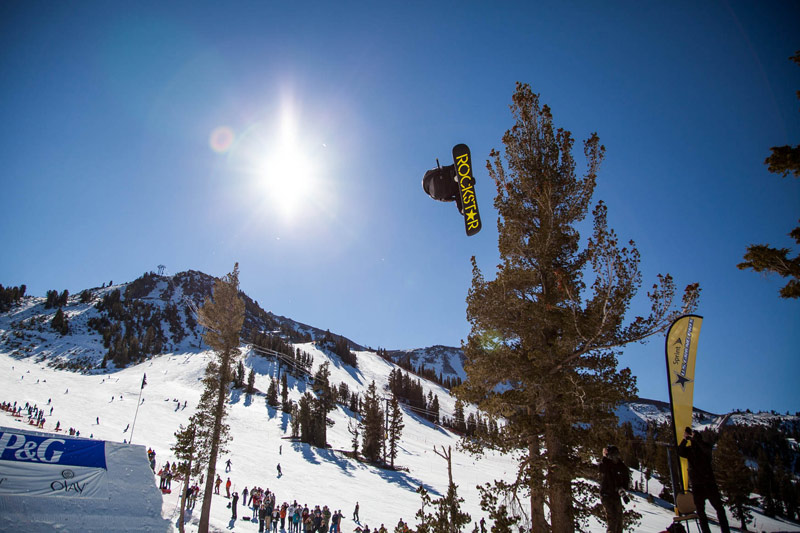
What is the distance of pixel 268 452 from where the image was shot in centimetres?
5006

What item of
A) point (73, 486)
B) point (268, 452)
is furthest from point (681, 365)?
point (268, 452)

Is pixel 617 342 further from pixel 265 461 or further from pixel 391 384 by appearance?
pixel 391 384

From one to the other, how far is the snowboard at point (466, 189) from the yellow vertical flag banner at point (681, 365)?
7095 mm

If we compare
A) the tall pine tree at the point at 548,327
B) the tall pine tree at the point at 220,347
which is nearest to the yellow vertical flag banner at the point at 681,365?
the tall pine tree at the point at 548,327

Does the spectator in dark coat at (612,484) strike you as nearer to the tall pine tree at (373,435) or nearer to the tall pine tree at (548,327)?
the tall pine tree at (548,327)

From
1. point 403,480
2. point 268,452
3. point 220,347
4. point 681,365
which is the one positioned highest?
point 220,347

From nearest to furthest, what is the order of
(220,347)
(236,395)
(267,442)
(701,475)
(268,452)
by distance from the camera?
(701,475)
(220,347)
(268,452)
(267,442)
(236,395)

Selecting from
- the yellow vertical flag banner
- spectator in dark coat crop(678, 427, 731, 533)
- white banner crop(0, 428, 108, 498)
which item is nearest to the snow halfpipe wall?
white banner crop(0, 428, 108, 498)

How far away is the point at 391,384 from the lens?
Result: 139875 millimetres

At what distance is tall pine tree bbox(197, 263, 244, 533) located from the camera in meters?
23.7

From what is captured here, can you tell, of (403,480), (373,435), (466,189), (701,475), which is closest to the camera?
(466,189)

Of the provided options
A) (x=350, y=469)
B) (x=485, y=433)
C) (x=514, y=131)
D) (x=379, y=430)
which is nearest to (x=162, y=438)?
(x=350, y=469)

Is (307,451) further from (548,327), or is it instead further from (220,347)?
(548,327)

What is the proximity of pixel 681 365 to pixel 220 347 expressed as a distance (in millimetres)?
26034
